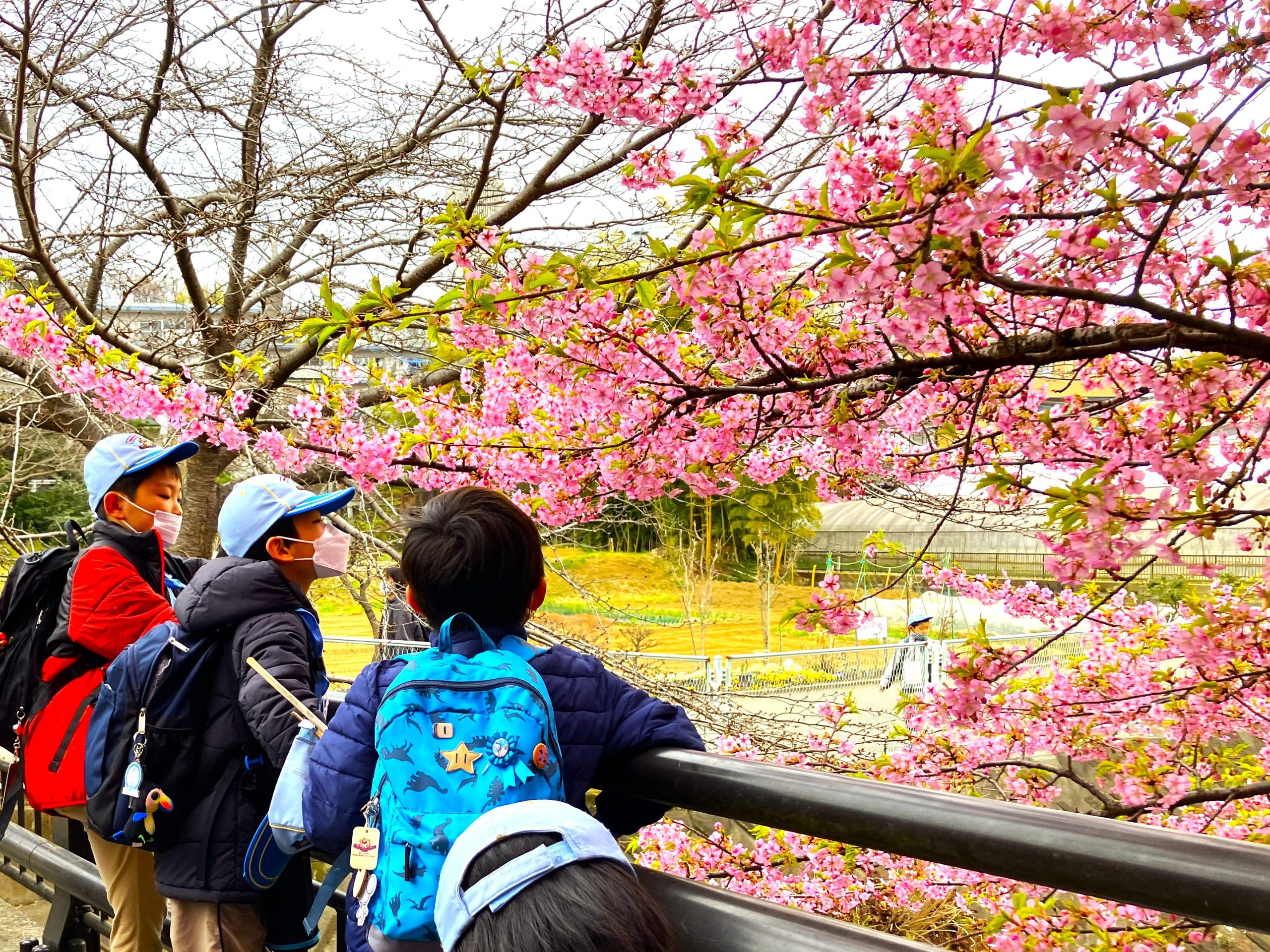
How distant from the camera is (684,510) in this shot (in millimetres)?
19297

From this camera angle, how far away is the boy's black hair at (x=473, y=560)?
131 centimetres

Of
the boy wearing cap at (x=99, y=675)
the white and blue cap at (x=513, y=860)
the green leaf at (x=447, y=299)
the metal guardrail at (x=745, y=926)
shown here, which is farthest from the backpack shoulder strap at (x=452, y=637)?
the boy wearing cap at (x=99, y=675)

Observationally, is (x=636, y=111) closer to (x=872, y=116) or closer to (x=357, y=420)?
(x=872, y=116)

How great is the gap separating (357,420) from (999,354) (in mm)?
3374

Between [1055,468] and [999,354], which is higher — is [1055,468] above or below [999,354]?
below

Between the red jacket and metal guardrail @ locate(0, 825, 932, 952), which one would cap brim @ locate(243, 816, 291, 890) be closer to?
the red jacket

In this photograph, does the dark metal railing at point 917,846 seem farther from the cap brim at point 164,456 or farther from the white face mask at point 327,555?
the cap brim at point 164,456

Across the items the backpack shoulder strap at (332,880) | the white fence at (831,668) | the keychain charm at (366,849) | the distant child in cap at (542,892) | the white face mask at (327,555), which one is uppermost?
the white face mask at (327,555)

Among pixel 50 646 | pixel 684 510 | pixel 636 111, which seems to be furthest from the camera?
pixel 684 510

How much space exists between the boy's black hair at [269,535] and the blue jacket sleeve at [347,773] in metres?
0.76

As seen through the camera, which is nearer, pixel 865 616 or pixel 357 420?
pixel 865 616

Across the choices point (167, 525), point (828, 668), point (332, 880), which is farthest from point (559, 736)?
point (828, 668)

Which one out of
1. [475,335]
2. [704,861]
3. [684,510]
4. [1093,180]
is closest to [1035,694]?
[704,861]

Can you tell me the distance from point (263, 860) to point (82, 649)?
0.91 meters
